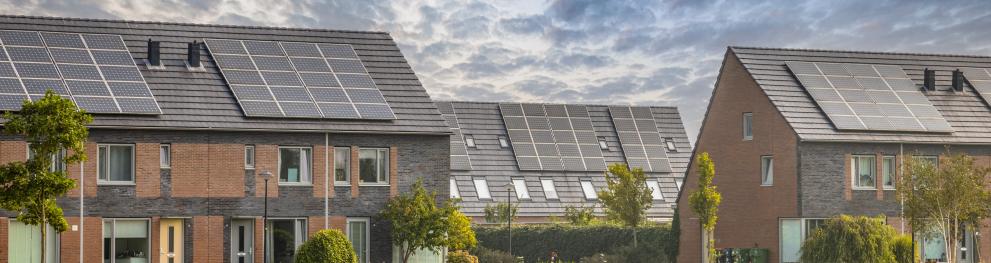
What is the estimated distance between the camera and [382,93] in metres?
43.2

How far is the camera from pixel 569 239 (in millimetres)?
51594

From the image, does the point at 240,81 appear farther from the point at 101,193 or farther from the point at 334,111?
the point at 101,193

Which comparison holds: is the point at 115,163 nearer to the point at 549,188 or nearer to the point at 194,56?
the point at 194,56

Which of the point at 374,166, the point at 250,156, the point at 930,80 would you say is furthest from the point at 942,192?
the point at 250,156

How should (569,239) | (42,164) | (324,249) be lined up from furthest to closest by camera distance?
(569,239)
(324,249)
(42,164)

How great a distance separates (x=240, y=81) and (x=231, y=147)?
2.62 m

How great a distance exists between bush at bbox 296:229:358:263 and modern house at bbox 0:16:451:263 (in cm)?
237

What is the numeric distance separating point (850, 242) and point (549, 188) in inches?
806

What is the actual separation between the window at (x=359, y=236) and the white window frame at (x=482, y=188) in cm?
1670

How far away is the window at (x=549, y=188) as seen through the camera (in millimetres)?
59375

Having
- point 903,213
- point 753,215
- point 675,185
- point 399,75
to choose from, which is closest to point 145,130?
point 399,75

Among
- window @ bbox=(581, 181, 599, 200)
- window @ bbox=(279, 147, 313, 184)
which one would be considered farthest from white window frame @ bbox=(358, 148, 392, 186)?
window @ bbox=(581, 181, 599, 200)

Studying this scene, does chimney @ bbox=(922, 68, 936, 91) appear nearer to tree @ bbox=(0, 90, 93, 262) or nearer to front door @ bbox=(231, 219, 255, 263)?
front door @ bbox=(231, 219, 255, 263)

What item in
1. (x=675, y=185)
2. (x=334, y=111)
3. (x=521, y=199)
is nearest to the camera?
(x=334, y=111)
